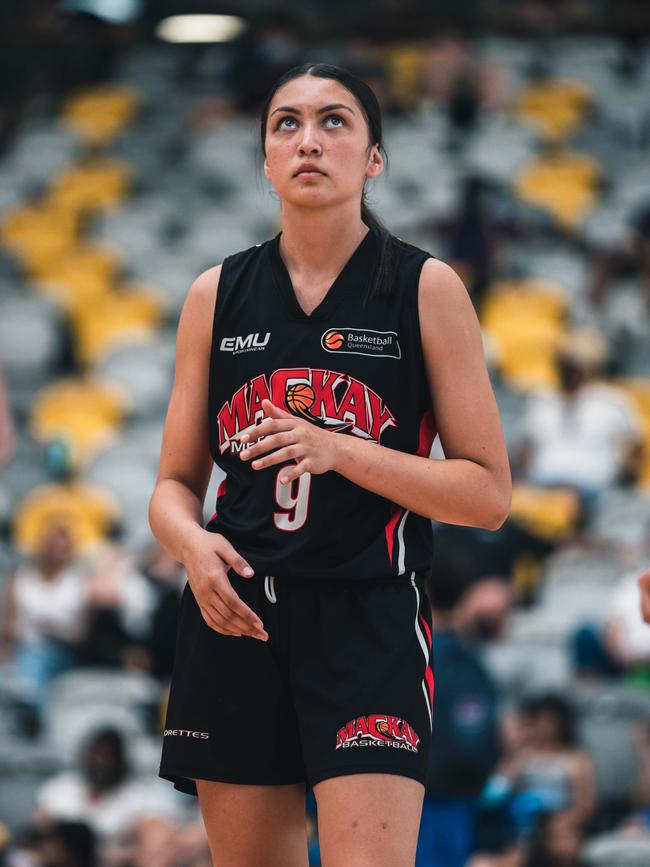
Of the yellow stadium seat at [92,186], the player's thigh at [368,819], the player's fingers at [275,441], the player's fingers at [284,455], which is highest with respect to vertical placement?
the yellow stadium seat at [92,186]

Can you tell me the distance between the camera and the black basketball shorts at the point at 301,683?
2.98 meters

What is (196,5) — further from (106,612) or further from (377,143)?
(377,143)

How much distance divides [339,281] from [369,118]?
13.6 inches

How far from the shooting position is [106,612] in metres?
9.12

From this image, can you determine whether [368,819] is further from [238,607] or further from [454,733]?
[454,733]

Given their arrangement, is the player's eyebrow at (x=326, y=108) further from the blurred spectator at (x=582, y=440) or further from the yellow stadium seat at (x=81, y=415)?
Answer: the yellow stadium seat at (x=81, y=415)

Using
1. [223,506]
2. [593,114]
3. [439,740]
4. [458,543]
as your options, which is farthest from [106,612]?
[593,114]

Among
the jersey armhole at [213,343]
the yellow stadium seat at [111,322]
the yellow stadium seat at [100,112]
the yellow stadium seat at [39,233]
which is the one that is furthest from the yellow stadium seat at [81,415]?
the jersey armhole at [213,343]

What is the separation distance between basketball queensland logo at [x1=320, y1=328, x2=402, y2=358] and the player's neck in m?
0.18

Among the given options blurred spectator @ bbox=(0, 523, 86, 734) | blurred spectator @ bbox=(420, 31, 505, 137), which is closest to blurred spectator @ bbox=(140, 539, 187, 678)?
blurred spectator @ bbox=(0, 523, 86, 734)

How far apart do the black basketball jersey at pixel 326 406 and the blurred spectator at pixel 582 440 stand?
7033 millimetres

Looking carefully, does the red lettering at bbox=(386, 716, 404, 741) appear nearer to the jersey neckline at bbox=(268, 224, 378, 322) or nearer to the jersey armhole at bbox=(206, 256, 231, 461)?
the jersey armhole at bbox=(206, 256, 231, 461)

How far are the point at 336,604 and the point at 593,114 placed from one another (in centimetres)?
1283

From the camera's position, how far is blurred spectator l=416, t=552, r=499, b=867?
546cm
